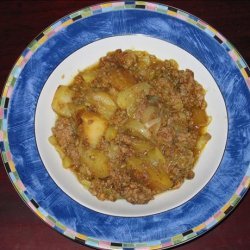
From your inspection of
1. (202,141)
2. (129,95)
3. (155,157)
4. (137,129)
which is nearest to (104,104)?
(129,95)

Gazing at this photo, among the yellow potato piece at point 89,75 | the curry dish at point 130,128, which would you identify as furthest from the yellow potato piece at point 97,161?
the yellow potato piece at point 89,75

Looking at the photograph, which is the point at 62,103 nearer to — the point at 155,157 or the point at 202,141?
the point at 155,157

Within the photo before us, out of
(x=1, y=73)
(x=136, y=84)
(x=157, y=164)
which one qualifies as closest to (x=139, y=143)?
(x=157, y=164)

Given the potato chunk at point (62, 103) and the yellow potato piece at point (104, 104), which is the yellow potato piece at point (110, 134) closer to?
the yellow potato piece at point (104, 104)

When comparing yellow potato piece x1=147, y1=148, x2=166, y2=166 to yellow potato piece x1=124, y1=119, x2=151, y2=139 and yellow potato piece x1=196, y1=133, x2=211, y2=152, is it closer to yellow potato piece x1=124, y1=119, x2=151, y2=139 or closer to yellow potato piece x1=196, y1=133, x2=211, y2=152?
yellow potato piece x1=124, y1=119, x2=151, y2=139

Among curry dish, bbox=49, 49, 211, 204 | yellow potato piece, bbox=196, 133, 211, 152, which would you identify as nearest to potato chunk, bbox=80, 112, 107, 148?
curry dish, bbox=49, 49, 211, 204

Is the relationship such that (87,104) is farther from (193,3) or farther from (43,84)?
(193,3)
